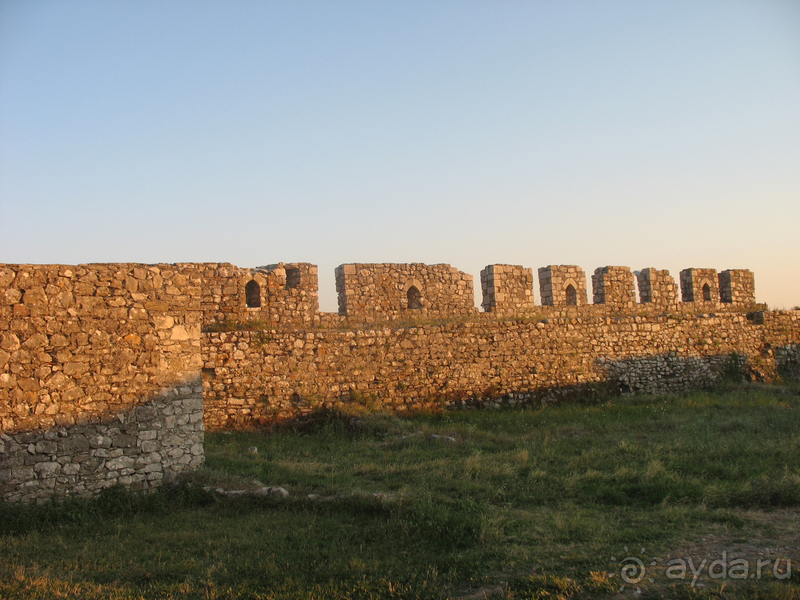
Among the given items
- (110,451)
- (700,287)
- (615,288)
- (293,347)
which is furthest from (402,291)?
(700,287)

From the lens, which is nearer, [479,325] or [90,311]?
[90,311]

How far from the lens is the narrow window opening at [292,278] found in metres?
13.7

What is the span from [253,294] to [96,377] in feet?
20.9

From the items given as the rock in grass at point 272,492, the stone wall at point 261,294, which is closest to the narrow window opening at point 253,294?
the stone wall at point 261,294

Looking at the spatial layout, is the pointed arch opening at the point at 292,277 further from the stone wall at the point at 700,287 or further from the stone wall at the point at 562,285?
the stone wall at the point at 700,287

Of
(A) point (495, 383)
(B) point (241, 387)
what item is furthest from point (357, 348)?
(A) point (495, 383)

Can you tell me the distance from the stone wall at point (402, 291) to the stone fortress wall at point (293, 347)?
39 millimetres

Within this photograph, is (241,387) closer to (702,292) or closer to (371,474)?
(371,474)

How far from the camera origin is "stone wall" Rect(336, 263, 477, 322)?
14.4 m

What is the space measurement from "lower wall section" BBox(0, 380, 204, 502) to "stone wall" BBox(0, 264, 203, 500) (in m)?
0.01

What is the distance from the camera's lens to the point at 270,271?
13.6 meters

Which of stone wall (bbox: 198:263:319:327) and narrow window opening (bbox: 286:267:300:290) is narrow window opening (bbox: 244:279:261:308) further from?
narrow window opening (bbox: 286:267:300:290)

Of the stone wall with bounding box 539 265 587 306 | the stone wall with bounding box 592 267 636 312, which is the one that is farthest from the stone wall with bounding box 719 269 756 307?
the stone wall with bounding box 539 265 587 306

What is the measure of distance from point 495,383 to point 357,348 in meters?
3.49
